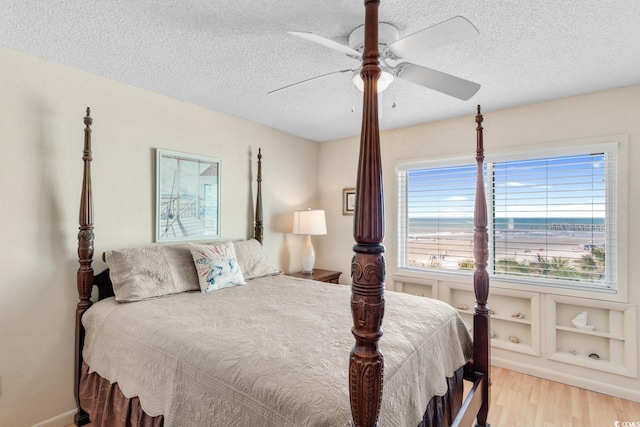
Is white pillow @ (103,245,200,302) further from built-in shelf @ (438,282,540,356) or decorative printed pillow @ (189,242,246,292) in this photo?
built-in shelf @ (438,282,540,356)

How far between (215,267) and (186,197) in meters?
0.78

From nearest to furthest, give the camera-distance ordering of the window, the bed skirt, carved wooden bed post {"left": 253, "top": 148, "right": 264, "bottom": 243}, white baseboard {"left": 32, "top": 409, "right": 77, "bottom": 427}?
1. the bed skirt
2. white baseboard {"left": 32, "top": 409, "right": 77, "bottom": 427}
3. the window
4. carved wooden bed post {"left": 253, "top": 148, "right": 264, "bottom": 243}

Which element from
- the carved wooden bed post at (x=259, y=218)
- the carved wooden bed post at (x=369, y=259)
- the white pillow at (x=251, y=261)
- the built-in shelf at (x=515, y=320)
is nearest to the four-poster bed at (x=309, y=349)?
the carved wooden bed post at (x=369, y=259)

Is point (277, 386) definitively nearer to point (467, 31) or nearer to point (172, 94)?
point (467, 31)

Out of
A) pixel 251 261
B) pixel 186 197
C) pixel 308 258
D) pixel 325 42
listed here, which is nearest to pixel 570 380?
pixel 308 258

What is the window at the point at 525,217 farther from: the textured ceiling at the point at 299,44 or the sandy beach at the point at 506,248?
the textured ceiling at the point at 299,44

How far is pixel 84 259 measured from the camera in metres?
2.07

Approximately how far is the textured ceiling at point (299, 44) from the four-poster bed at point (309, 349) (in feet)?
1.65

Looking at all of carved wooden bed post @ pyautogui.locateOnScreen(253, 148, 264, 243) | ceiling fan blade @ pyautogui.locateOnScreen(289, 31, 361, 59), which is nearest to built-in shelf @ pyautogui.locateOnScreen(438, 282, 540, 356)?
carved wooden bed post @ pyautogui.locateOnScreen(253, 148, 264, 243)

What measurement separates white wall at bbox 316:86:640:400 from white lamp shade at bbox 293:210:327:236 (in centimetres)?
49

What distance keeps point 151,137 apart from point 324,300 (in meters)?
1.91

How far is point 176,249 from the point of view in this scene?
97.4 inches

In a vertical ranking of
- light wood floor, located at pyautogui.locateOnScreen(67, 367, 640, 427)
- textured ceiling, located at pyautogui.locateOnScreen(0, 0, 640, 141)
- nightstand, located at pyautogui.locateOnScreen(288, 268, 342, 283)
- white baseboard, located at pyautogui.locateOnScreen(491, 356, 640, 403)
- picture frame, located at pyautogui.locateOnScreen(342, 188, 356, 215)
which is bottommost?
light wood floor, located at pyautogui.locateOnScreen(67, 367, 640, 427)

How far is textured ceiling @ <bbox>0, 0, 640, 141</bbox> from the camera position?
1549 millimetres
